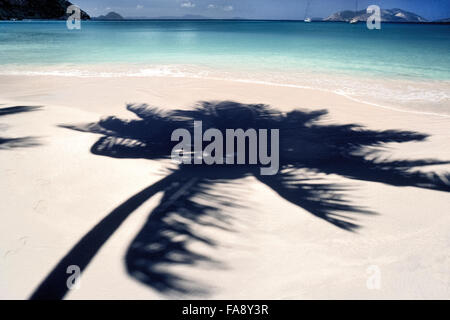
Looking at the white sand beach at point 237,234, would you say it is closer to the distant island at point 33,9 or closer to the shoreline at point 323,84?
the shoreline at point 323,84

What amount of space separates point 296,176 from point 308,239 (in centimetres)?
151

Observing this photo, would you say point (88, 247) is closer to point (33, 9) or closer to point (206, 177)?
point (206, 177)

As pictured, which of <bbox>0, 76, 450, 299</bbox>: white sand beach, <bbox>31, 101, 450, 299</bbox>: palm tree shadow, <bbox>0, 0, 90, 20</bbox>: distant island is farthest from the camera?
<bbox>0, 0, 90, 20</bbox>: distant island

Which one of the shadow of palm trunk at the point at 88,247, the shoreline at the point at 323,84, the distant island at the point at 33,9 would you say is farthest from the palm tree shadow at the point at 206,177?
the distant island at the point at 33,9

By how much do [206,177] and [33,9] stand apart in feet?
469

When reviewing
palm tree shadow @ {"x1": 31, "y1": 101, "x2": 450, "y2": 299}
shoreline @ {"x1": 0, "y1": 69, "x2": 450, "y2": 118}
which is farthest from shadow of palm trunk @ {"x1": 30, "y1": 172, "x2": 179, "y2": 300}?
shoreline @ {"x1": 0, "y1": 69, "x2": 450, "y2": 118}

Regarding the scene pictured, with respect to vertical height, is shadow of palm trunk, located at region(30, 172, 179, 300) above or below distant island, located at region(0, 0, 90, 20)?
below

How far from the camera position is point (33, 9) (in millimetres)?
113750

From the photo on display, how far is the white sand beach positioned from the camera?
2660mm

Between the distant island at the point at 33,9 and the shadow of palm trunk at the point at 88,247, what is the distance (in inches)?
4820

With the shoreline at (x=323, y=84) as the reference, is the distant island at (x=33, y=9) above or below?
above

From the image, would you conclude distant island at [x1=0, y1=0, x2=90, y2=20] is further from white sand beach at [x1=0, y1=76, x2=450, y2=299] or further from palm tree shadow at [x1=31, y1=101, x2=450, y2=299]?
white sand beach at [x1=0, y1=76, x2=450, y2=299]

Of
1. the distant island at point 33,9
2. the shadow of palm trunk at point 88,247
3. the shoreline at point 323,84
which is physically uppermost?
the distant island at point 33,9

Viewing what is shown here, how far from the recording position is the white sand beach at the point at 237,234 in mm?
2660
